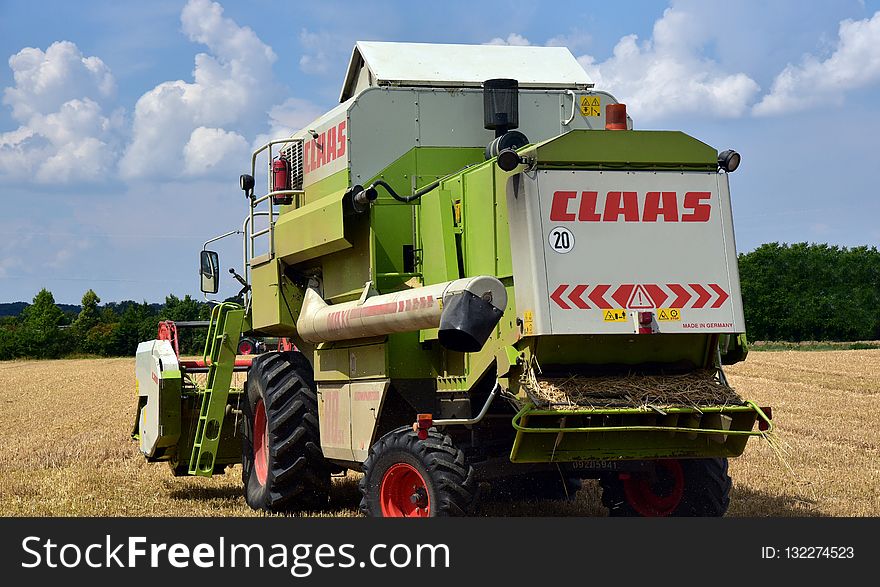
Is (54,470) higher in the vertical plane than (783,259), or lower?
lower

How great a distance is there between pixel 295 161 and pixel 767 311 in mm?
76900

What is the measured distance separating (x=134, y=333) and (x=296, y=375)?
61871 millimetres

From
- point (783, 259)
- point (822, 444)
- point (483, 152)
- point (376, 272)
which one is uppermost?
point (783, 259)

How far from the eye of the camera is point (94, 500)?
33.7ft

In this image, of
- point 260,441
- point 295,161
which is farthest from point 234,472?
point 295,161

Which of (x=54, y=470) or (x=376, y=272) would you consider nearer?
(x=376, y=272)

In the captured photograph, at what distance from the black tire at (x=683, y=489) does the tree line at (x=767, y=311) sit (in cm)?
5255

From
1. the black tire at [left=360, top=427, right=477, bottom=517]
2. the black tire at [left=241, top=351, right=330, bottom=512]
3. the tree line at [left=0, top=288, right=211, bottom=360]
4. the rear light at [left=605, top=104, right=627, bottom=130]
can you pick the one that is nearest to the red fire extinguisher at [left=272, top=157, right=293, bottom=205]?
the black tire at [left=241, top=351, right=330, bottom=512]

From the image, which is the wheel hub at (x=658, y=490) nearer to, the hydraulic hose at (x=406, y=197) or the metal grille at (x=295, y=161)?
the hydraulic hose at (x=406, y=197)

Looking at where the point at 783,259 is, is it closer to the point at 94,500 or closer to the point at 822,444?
the point at 822,444

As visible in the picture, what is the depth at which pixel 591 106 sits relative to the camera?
9.67m

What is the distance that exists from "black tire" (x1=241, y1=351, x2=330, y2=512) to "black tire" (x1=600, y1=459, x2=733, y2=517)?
2.57 meters
